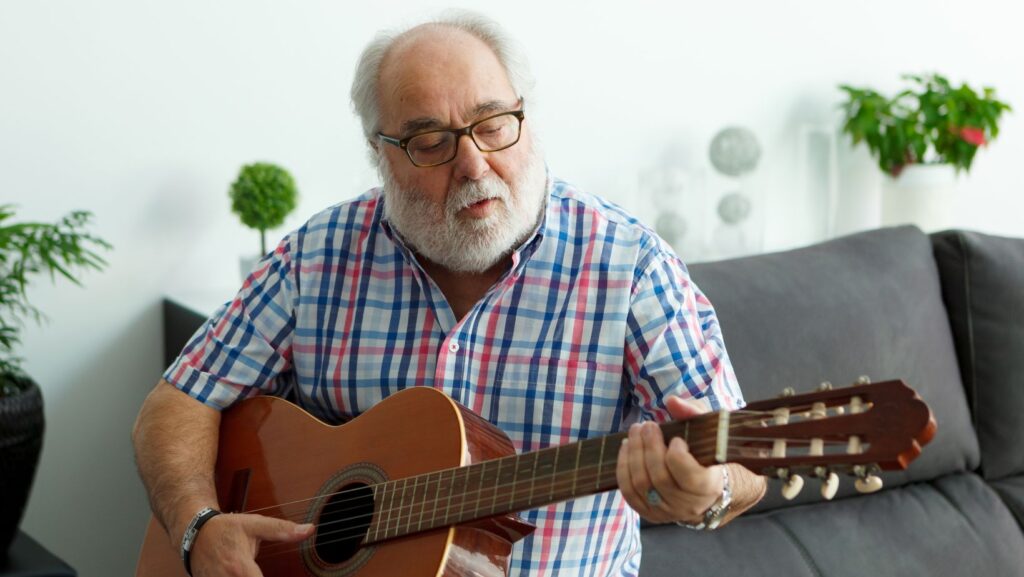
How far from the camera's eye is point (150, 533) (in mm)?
1570

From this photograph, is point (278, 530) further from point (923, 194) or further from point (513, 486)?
point (923, 194)

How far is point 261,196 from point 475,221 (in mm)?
833

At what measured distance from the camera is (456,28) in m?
1.53

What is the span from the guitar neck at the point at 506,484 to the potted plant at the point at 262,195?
0.96 meters

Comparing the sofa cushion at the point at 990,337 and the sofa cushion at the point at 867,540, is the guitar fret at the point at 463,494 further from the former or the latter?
the sofa cushion at the point at 990,337

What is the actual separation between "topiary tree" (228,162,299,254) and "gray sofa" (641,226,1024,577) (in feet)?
2.57

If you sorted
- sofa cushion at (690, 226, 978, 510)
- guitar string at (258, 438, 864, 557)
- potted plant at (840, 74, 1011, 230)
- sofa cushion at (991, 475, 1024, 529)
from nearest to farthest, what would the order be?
guitar string at (258, 438, 864, 557) → sofa cushion at (690, 226, 978, 510) → sofa cushion at (991, 475, 1024, 529) → potted plant at (840, 74, 1011, 230)

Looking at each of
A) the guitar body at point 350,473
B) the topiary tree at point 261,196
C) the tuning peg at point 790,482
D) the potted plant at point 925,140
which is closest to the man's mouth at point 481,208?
the guitar body at point 350,473

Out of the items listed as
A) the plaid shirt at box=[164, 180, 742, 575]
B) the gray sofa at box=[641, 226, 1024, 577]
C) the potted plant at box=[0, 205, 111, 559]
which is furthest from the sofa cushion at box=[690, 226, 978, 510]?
the potted plant at box=[0, 205, 111, 559]

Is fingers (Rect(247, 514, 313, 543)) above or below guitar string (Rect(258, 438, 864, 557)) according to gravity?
below

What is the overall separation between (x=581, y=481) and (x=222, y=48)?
1417mm

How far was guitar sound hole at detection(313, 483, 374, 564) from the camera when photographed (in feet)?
4.37

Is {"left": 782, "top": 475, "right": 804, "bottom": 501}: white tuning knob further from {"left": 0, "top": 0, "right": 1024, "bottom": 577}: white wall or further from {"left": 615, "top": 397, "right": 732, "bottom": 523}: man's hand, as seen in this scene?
{"left": 0, "top": 0, "right": 1024, "bottom": 577}: white wall

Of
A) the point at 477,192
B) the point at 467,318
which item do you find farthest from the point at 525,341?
the point at 477,192
